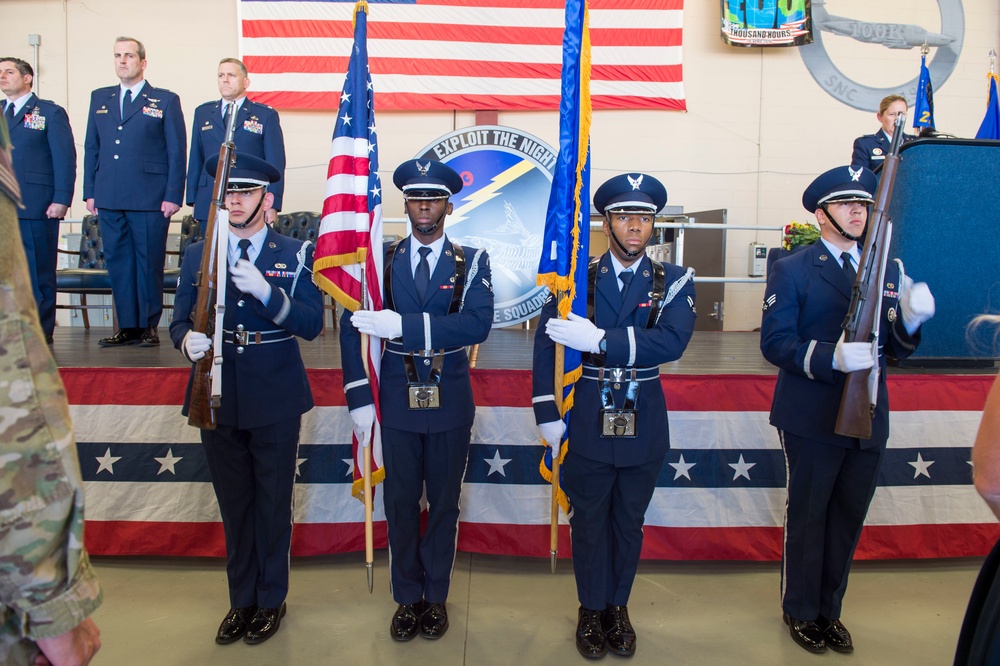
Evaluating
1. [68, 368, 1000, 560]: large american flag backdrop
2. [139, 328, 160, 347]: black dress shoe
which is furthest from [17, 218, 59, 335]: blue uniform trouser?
[68, 368, 1000, 560]: large american flag backdrop

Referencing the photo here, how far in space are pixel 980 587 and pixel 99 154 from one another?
14.7 ft

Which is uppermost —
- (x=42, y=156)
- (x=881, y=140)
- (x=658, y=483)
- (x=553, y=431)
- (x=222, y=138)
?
(x=881, y=140)

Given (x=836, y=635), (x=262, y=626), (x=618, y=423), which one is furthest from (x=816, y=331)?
(x=262, y=626)

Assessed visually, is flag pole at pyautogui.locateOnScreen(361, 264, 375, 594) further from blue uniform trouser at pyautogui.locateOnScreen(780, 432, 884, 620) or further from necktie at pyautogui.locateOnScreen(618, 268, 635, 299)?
blue uniform trouser at pyautogui.locateOnScreen(780, 432, 884, 620)

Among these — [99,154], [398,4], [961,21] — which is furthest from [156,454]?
[961,21]

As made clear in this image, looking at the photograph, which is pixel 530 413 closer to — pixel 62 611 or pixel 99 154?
pixel 62 611

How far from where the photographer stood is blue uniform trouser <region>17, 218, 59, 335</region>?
3.76 meters

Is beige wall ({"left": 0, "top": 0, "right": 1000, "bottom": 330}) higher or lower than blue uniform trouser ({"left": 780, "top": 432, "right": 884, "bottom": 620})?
higher

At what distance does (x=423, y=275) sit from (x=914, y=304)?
1657mm

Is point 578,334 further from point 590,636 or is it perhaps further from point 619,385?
point 590,636

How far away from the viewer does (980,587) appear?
1179 mm

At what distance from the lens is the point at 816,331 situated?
2318 mm

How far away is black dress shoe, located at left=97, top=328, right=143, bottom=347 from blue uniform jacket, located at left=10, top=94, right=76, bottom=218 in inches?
30.8

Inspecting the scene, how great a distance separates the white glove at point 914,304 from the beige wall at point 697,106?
5.10 m
